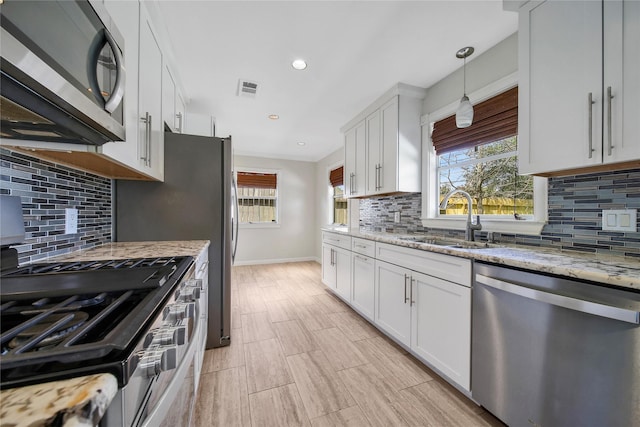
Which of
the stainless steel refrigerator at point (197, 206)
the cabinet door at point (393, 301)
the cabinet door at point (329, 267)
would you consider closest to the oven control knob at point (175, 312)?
the stainless steel refrigerator at point (197, 206)

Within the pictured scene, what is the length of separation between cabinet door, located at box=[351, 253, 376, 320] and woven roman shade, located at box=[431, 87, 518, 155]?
136 centimetres

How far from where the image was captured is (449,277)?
5.15 feet

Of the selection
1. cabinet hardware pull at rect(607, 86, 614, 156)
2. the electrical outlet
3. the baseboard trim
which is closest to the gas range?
the electrical outlet

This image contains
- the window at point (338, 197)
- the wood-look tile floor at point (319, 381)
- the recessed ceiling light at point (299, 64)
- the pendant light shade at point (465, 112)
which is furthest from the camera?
the window at point (338, 197)

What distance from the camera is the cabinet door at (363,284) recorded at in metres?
2.42

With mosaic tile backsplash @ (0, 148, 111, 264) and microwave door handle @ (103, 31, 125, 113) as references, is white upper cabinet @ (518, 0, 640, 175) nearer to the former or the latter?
microwave door handle @ (103, 31, 125, 113)

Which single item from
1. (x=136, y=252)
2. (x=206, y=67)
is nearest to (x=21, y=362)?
(x=136, y=252)

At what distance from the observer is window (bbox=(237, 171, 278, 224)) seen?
17.4 feet

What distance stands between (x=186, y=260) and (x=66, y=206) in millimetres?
691

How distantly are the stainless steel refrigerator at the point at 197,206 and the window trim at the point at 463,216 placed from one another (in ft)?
6.33

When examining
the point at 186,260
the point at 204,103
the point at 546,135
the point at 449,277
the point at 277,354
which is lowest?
the point at 277,354

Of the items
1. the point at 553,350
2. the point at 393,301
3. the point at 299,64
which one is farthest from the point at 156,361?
the point at 299,64

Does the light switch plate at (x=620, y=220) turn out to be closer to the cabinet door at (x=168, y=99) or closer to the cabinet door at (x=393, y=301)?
the cabinet door at (x=393, y=301)

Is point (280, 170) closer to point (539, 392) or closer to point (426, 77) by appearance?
point (426, 77)
